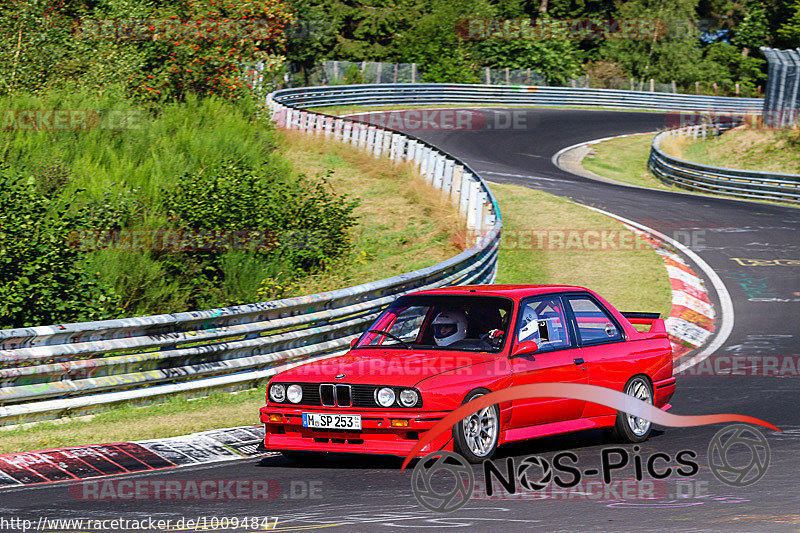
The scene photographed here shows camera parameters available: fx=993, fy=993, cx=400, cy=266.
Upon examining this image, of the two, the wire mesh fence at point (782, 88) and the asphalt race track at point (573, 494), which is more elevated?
the wire mesh fence at point (782, 88)

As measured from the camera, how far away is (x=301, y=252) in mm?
19516

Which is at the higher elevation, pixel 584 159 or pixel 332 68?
pixel 332 68

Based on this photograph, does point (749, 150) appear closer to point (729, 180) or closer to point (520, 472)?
point (729, 180)

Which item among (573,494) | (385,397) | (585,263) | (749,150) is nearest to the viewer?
(573,494)

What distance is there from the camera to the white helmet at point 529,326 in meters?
8.62

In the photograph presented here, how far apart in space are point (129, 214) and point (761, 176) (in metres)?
21.2

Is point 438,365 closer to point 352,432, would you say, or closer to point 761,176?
point 352,432

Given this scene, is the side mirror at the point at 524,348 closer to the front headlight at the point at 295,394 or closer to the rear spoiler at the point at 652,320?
the front headlight at the point at 295,394

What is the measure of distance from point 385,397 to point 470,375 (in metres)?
0.73

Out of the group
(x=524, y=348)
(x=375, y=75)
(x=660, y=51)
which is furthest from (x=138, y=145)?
(x=660, y=51)

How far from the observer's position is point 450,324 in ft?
29.1

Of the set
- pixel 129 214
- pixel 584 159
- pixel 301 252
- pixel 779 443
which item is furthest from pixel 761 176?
pixel 779 443

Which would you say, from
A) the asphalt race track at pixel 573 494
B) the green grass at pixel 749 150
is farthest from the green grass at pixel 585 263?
the green grass at pixel 749 150

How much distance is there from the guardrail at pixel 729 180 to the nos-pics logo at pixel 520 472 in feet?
79.2
